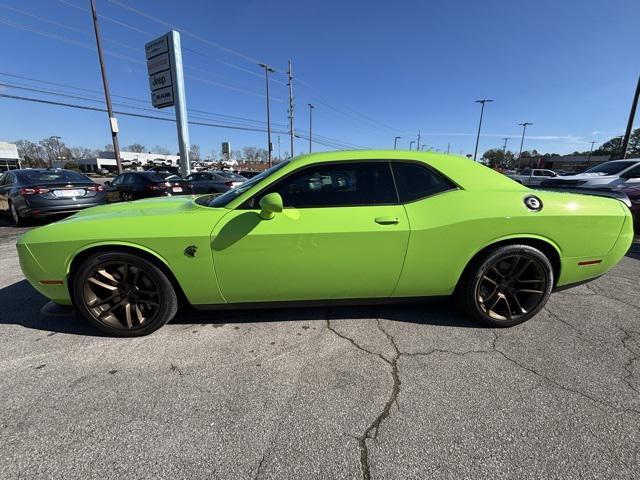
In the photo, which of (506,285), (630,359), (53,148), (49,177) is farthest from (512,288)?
(53,148)

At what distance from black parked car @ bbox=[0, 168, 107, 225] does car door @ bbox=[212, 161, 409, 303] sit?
21.6 ft

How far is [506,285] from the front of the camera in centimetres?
268

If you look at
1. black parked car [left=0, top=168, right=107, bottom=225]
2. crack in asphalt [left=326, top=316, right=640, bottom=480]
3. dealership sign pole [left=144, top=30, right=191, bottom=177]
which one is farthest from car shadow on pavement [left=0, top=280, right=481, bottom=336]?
dealership sign pole [left=144, top=30, right=191, bottom=177]

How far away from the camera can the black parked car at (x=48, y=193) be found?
649cm

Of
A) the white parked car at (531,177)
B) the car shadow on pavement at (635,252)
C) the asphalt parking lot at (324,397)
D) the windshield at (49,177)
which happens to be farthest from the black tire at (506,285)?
the windshield at (49,177)

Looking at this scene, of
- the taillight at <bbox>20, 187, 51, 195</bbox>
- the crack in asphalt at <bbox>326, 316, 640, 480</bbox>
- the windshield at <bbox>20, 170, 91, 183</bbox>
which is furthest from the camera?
the windshield at <bbox>20, 170, 91, 183</bbox>

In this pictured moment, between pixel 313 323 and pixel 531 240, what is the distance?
6.51 ft

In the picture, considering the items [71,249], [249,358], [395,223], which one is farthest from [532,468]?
[71,249]

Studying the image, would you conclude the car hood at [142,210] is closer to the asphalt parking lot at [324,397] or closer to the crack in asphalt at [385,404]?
the asphalt parking lot at [324,397]

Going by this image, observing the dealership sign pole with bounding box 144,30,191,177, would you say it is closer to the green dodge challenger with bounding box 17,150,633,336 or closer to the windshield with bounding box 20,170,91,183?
the windshield with bounding box 20,170,91,183

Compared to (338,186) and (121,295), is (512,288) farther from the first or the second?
(121,295)

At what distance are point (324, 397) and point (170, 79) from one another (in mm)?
17337

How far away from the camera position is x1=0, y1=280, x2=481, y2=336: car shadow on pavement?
9.06ft

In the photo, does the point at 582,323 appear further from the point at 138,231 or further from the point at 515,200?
the point at 138,231
